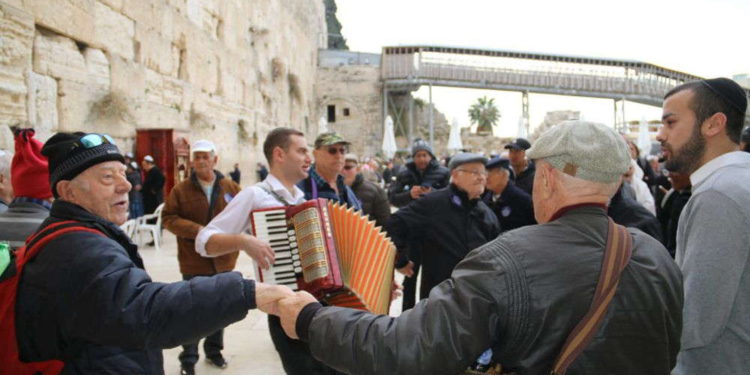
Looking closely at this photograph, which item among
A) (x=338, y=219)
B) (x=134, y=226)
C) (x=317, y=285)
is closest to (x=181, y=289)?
(x=317, y=285)

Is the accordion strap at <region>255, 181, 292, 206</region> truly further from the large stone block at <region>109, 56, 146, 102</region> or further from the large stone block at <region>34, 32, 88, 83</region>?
the large stone block at <region>109, 56, 146, 102</region>

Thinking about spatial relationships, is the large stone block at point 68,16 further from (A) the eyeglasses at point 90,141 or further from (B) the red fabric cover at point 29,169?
(A) the eyeglasses at point 90,141

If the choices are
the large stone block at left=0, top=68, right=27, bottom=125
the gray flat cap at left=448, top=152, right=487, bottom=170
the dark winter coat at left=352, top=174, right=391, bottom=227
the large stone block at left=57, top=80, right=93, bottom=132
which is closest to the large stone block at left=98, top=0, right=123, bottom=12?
the large stone block at left=57, top=80, right=93, bottom=132

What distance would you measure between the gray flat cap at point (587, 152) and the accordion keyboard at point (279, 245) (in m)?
1.45

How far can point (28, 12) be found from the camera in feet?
21.8

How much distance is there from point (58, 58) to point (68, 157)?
683 centimetres

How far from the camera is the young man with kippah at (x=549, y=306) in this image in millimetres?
1312

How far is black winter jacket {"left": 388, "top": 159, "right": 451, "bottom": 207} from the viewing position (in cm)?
675

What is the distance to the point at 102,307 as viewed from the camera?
61.2 inches

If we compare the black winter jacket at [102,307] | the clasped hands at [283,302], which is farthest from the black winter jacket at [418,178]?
the black winter jacket at [102,307]

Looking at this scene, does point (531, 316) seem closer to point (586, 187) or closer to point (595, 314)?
point (595, 314)

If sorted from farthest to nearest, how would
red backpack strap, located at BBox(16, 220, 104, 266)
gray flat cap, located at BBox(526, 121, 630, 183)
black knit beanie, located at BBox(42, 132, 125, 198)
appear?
black knit beanie, located at BBox(42, 132, 125, 198) → red backpack strap, located at BBox(16, 220, 104, 266) → gray flat cap, located at BBox(526, 121, 630, 183)

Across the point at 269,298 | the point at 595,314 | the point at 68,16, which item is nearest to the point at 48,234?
the point at 269,298

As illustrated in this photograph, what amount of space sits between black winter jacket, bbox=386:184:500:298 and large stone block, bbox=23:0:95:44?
6147 millimetres
